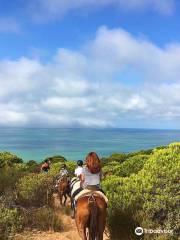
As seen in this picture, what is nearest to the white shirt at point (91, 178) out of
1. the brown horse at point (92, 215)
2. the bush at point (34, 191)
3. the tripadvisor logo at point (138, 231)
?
the brown horse at point (92, 215)

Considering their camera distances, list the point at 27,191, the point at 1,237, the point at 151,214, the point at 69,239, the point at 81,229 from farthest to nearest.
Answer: the point at 27,191
the point at 69,239
the point at 151,214
the point at 1,237
the point at 81,229

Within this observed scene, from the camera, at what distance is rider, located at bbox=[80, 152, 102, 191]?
11625 millimetres

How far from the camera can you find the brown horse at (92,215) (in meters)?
10.7

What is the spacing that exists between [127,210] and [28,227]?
140 inches

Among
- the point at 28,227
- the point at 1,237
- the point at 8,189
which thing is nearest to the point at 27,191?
the point at 8,189

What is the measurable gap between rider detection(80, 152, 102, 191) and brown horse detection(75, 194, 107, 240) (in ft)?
2.22

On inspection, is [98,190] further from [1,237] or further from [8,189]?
[8,189]

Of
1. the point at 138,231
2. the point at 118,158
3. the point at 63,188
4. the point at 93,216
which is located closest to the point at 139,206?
the point at 138,231

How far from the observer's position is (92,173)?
460 inches

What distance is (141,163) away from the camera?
1986cm

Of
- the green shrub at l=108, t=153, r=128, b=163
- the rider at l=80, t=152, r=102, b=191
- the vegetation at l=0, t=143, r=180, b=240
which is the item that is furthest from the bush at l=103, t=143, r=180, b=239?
the green shrub at l=108, t=153, r=128, b=163

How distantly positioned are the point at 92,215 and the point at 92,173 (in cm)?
138

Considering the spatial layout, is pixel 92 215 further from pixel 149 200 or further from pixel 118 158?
pixel 118 158

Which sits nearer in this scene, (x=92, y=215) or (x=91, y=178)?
(x=92, y=215)
